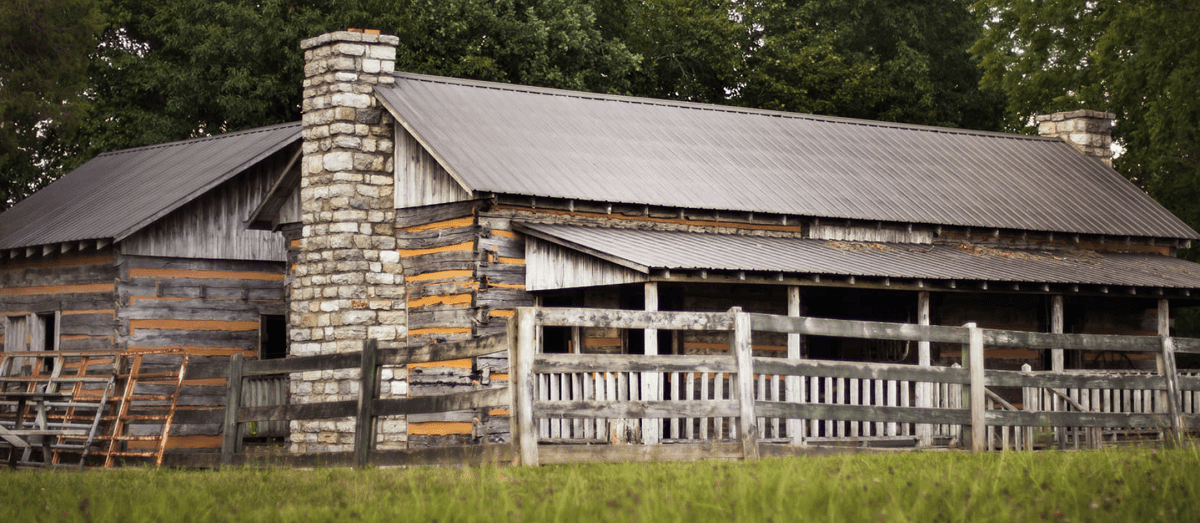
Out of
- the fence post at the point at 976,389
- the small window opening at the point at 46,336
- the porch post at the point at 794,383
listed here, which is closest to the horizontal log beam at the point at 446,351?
the porch post at the point at 794,383

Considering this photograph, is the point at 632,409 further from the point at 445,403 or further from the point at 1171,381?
the point at 1171,381

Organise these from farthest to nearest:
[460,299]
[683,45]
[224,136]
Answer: [683,45] → [224,136] → [460,299]

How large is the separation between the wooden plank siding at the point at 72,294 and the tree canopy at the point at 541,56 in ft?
9.08

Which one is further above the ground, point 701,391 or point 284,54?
point 284,54

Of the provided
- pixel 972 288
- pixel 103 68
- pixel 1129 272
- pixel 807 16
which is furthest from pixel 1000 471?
pixel 807 16

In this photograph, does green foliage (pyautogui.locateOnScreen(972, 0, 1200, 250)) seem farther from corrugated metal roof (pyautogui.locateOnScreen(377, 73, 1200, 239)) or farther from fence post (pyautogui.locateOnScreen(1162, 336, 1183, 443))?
fence post (pyautogui.locateOnScreen(1162, 336, 1183, 443))

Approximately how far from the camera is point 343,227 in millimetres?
20688

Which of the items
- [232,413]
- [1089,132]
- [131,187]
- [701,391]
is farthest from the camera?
[1089,132]

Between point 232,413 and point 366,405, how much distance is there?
6.75 feet

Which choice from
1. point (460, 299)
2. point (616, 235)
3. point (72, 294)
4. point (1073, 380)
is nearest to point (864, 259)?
point (616, 235)

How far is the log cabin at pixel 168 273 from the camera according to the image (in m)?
23.1

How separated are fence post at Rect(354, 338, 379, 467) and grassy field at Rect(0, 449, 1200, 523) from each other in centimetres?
89

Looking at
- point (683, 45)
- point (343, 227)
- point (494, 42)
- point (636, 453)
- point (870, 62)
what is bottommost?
point (636, 453)

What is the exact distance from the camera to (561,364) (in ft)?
35.2
